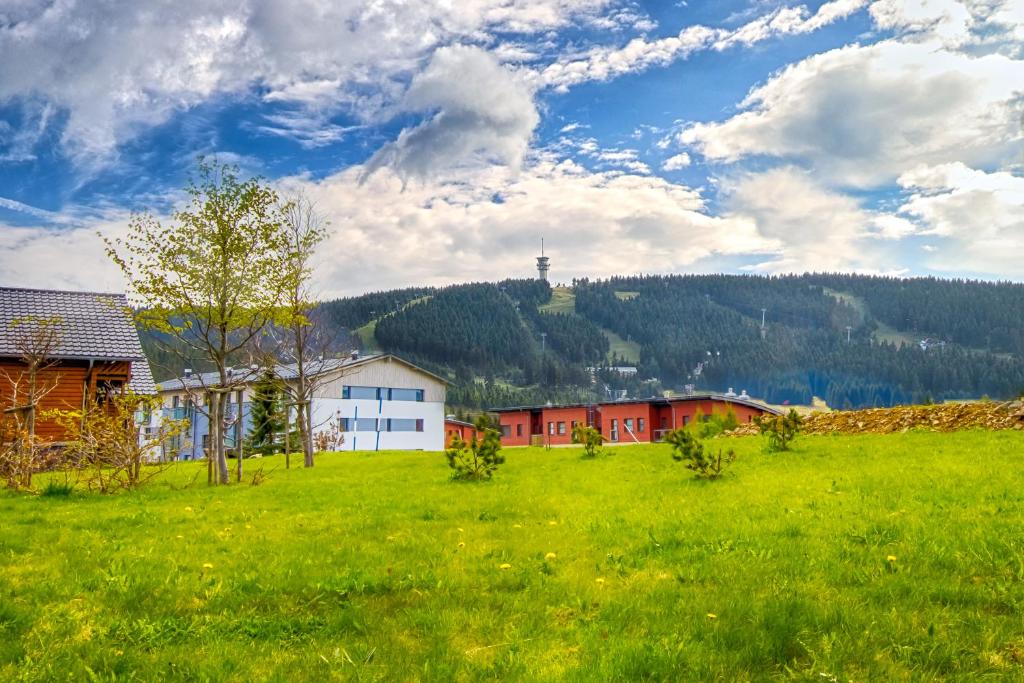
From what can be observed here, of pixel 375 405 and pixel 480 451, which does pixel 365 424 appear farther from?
pixel 480 451

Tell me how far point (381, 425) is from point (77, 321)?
116 feet

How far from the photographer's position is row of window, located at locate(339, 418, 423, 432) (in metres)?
65.0

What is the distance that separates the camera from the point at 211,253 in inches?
822

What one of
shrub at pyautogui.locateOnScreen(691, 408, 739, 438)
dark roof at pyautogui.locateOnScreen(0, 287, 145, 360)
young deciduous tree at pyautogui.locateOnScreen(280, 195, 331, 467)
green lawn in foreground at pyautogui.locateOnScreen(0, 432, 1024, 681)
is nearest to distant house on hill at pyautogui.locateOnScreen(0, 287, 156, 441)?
dark roof at pyautogui.locateOnScreen(0, 287, 145, 360)

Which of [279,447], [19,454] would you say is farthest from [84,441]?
[279,447]

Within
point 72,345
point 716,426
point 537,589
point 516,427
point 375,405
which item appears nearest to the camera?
point 537,589

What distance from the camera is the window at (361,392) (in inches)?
2566

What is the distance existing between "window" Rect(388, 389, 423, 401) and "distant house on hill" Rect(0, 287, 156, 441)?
1322 inches

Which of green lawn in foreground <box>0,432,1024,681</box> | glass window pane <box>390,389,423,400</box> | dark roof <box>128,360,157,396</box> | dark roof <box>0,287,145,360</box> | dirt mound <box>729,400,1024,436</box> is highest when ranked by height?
dark roof <box>0,287,145,360</box>

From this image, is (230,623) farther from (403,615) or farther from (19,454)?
(19,454)

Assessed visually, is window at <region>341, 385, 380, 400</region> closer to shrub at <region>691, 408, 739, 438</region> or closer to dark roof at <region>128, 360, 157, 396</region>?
dark roof at <region>128, 360, 157, 396</region>

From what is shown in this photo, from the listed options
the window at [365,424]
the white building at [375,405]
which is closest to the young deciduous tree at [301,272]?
the white building at [375,405]

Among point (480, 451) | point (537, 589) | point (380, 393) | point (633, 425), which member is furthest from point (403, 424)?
point (537, 589)

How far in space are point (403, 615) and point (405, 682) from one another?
4.65 ft
